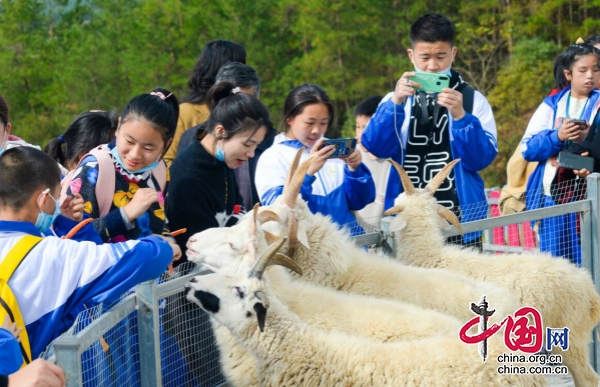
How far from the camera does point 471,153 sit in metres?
5.04

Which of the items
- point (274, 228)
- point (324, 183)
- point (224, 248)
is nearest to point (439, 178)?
point (324, 183)

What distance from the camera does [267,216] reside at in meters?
4.15

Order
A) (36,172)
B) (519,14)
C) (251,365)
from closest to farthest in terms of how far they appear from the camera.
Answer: (36,172) → (251,365) → (519,14)

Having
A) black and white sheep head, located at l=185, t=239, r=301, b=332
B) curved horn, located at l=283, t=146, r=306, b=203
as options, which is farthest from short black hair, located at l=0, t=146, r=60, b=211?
curved horn, located at l=283, t=146, r=306, b=203

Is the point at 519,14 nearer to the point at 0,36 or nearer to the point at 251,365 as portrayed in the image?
the point at 0,36

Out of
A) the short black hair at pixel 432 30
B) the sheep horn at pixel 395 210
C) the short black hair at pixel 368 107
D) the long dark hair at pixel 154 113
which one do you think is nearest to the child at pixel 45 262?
the long dark hair at pixel 154 113

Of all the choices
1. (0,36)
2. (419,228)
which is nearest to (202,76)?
(419,228)

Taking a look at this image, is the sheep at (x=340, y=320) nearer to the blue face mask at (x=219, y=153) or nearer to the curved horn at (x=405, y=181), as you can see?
the blue face mask at (x=219, y=153)

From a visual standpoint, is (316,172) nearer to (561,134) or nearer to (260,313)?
(260,313)

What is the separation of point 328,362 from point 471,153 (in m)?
2.25

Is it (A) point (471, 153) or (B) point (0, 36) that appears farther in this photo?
(B) point (0, 36)

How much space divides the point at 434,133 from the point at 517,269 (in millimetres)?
1159

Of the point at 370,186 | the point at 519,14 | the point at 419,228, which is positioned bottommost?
the point at 519,14

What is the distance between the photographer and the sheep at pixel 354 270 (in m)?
4.14
